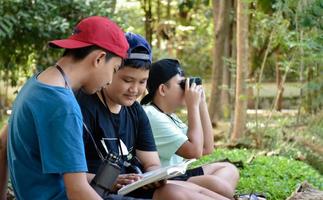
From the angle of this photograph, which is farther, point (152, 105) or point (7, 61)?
point (7, 61)

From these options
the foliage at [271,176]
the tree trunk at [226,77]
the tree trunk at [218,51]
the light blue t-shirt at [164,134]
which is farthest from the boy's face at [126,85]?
the tree trunk at [226,77]

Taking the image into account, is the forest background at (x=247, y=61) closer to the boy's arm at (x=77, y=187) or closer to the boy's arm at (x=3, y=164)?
the boy's arm at (x=3, y=164)

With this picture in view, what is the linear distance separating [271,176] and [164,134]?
1.77m

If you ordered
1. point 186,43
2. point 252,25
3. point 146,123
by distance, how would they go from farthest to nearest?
1. point 186,43
2. point 252,25
3. point 146,123

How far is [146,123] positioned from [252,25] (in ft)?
31.5

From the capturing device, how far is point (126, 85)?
3.17 meters

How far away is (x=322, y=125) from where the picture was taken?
824cm

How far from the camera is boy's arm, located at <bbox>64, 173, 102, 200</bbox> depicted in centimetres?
231

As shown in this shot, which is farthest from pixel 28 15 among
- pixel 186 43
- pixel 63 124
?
pixel 186 43

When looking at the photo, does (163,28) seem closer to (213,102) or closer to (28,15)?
(213,102)

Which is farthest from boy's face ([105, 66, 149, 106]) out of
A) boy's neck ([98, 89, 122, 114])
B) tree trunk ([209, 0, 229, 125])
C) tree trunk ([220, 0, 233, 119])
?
tree trunk ([220, 0, 233, 119])

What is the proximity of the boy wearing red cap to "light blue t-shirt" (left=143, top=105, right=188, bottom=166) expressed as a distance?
1.19 m

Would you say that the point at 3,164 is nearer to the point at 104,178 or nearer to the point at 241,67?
the point at 104,178

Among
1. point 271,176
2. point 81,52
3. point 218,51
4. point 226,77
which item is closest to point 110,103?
point 81,52
